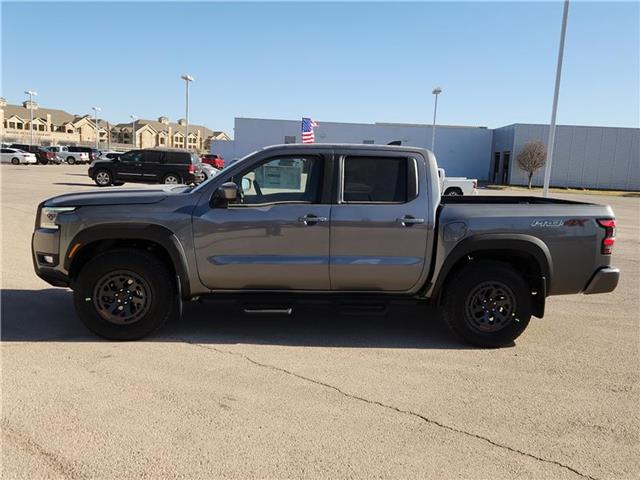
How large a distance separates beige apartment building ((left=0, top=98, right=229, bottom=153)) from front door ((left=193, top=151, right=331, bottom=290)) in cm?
8551

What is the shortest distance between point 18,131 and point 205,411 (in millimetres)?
124509

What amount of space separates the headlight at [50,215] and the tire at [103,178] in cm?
2085

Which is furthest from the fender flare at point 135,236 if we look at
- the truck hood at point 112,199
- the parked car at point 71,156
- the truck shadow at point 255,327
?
the parked car at point 71,156

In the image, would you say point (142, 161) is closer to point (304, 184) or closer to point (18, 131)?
point (304, 184)

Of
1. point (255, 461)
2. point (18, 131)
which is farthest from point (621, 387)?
point (18, 131)

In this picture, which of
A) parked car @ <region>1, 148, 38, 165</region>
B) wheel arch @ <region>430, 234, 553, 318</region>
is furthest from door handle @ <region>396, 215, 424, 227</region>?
parked car @ <region>1, 148, 38, 165</region>

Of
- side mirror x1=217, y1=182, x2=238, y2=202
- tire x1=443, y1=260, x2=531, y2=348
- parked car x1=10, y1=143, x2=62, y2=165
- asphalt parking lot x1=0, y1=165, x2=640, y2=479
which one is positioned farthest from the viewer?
parked car x1=10, y1=143, x2=62, y2=165

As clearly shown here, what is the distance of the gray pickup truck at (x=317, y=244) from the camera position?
16.0 ft

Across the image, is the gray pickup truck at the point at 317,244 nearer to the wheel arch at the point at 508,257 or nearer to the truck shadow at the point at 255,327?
the wheel arch at the point at 508,257

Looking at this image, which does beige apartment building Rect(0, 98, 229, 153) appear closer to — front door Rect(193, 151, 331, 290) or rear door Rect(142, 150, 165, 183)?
rear door Rect(142, 150, 165, 183)

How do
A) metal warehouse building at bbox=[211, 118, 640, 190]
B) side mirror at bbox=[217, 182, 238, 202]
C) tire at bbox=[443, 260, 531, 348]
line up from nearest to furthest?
side mirror at bbox=[217, 182, 238, 202] < tire at bbox=[443, 260, 531, 348] < metal warehouse building at bbox=[211, 118, 640, 190]

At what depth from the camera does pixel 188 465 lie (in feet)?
9.73

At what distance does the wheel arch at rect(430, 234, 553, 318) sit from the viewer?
16.1ft

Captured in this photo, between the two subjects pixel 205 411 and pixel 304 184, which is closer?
pixel 205 411
